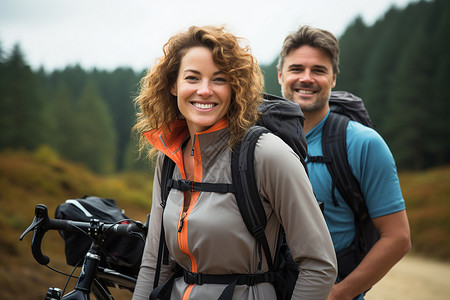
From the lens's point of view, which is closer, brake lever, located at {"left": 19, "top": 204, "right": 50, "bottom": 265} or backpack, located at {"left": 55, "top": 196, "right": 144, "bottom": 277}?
brake lever, located at {"left": 19, "top": 204, "right": 50, "bottom": 265}

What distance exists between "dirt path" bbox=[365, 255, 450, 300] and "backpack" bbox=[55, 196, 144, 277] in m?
8.44

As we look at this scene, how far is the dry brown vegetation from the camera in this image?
27.2 ft

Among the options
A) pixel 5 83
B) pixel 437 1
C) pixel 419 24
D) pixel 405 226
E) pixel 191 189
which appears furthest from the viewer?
pixel 437 1

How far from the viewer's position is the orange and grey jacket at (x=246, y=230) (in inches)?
66.7

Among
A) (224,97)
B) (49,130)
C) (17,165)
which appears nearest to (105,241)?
(224,97)

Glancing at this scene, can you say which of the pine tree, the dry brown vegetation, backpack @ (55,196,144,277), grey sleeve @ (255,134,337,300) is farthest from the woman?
the pine tree

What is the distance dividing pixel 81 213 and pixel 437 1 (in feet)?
128

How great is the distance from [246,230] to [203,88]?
675 millimetres

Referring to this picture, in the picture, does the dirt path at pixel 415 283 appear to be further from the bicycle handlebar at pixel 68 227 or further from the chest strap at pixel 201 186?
the chest strap at pixel 201 186

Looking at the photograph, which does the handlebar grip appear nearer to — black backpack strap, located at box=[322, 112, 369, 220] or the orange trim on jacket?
the orange trim on jacket

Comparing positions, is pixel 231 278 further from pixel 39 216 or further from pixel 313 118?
pixel 313 118

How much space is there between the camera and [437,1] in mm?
34312

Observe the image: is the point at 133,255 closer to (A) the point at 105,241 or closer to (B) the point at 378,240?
(A) the point at 105,241

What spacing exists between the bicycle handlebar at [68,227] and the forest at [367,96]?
65.5 feet
